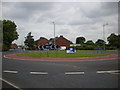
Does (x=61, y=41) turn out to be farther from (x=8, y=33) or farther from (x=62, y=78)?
(x=62, y=78)

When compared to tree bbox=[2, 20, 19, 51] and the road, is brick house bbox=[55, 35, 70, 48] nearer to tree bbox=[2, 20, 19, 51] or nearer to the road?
tree bbox=[2, 20, 19, 51]

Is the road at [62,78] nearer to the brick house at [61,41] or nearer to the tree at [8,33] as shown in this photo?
the tree at [8,33]

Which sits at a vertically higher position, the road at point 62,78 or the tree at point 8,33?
the tree at point 8,33

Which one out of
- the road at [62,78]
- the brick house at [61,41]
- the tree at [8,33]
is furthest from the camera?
the brick house at [61,41]

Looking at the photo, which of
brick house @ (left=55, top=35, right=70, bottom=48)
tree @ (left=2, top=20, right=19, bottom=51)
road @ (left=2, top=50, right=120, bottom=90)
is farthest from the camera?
brick house @ (left=55, top=35, right=70, bottom=48)

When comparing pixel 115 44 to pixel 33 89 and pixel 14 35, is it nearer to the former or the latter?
pixel 14 35

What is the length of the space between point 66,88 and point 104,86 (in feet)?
5.23

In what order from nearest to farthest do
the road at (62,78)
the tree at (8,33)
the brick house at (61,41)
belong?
1. the road at (62,78)
2. the tree at (8,33)
3. the brick house at (61,41)

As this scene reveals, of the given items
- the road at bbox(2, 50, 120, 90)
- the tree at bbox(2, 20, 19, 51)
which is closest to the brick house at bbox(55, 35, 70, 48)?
the tree at bbox(2, 20, 19, 51)

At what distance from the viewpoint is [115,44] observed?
79688mm

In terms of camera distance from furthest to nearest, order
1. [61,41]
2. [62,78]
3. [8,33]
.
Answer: [61,41], [8,33], [62,78]

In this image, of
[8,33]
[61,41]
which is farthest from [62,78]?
[61,41]

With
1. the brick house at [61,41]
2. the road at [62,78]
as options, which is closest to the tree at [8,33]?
the brick house at [61,41]

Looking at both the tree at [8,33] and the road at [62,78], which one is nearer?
the road at [62,78]
